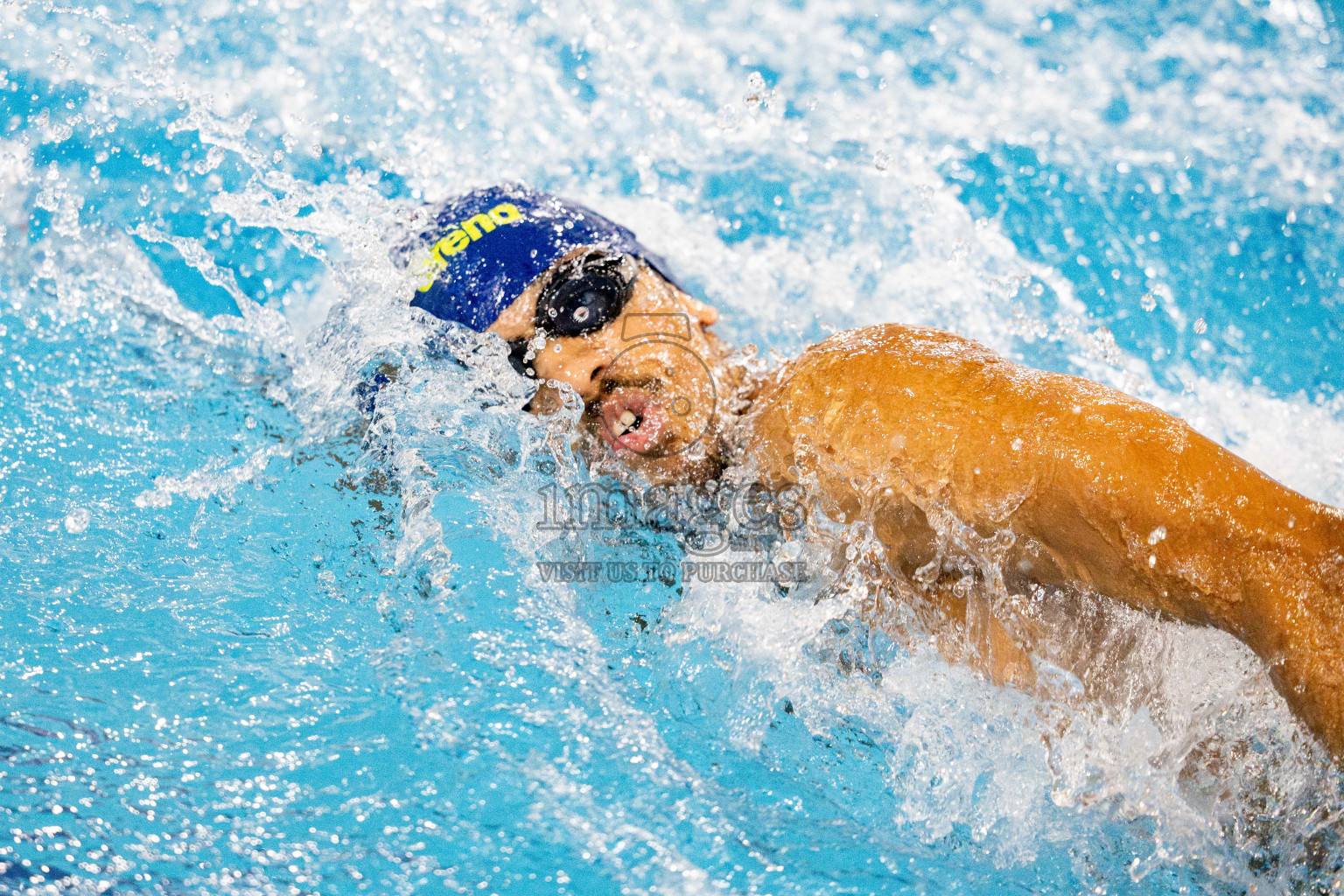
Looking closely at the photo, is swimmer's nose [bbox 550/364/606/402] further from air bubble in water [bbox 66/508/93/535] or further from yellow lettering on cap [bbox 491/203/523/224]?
air bubble in water [bbox 66/508/93/535]

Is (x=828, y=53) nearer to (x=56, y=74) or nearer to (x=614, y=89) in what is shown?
(x=614, y=89)

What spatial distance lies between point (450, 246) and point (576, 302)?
38 centimetres

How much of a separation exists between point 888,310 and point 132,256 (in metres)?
2.82

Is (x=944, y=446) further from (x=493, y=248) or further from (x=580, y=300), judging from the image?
(x=493, y=248)

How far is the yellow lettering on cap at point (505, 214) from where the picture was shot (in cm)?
235

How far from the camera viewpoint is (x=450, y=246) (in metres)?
2.32

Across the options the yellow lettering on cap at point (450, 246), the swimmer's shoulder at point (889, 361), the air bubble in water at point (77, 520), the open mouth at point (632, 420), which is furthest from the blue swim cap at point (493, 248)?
the air bubble in water at point (77, 520)

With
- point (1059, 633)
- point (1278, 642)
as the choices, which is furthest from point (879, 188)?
point (1278, 642)

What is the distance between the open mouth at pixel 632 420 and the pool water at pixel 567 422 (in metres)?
0.15

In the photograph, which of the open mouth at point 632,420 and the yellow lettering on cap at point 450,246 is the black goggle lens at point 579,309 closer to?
the open mouth at point 632,420

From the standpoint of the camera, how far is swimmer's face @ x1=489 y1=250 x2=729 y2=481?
216 centimetres

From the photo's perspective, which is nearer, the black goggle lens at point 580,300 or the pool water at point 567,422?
the pool water at point 567,422

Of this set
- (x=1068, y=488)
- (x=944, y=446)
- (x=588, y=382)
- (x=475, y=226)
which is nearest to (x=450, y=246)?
(x=475, y=226)

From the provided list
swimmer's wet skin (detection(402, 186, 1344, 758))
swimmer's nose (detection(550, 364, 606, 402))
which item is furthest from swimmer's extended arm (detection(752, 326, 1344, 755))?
swimmer's nose (detection(550, 364, 606, 402))
